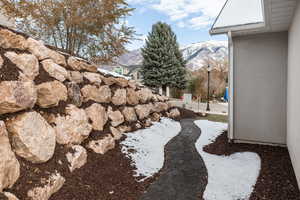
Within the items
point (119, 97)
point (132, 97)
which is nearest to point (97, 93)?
point (119, 97)

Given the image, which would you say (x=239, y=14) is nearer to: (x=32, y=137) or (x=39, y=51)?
(x=39, y=51)

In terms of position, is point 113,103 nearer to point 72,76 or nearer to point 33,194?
point 72,76

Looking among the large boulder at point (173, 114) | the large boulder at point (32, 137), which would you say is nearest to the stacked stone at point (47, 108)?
the large boulder at point (32, 137)

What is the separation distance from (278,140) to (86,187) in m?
4.14

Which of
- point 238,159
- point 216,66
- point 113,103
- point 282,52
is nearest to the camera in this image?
point 238,159

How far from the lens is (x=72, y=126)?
2867 mm

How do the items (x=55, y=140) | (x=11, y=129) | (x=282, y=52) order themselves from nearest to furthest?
(x=11, y=129) → (x=55, y=140) → (x=282, y=52)

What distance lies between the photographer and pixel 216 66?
17.5 meters

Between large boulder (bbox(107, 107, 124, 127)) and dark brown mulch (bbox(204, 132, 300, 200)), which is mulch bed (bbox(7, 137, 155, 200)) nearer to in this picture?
large boulder (bbox(107, 107, 124, 127))

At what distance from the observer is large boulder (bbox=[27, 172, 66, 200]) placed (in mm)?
1857

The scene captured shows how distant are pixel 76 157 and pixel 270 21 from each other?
13.8 ft

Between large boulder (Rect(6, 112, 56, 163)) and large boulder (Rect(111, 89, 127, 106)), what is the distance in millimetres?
2107

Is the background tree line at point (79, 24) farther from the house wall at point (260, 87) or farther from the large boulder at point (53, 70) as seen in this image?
the house wall at point (260, 87)

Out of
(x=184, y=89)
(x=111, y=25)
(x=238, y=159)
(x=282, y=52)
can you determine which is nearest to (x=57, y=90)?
(x=238, y=159)
